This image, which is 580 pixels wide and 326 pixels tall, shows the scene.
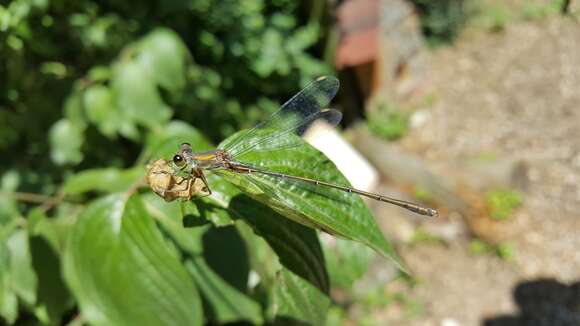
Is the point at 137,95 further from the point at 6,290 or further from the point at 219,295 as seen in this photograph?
the point at 219,295

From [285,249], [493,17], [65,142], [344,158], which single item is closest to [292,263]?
[285,249]

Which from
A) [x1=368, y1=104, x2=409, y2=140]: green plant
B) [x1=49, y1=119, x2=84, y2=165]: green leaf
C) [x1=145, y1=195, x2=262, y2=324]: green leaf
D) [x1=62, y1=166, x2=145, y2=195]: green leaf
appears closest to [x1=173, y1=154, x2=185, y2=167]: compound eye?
[x1=145, y1=195, x2=262, y2=324]: green leaf

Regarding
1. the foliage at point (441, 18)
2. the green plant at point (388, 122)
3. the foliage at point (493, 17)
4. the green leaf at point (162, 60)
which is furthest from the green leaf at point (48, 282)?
the foliage at point (493, 17)

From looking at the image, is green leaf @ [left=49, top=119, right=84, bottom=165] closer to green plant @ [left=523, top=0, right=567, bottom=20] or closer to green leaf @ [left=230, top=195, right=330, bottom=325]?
green leaf @ [left=230, top=195, right=330, bottom=325]

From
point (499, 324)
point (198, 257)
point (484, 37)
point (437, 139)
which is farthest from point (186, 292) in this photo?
point (484, 37)

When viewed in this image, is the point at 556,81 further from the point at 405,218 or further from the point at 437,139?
the point at 405,218

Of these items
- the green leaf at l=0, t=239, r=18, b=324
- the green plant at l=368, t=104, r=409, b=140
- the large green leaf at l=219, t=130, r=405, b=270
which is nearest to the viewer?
the large green leaf at l=219, t=130, r=405, b=270
